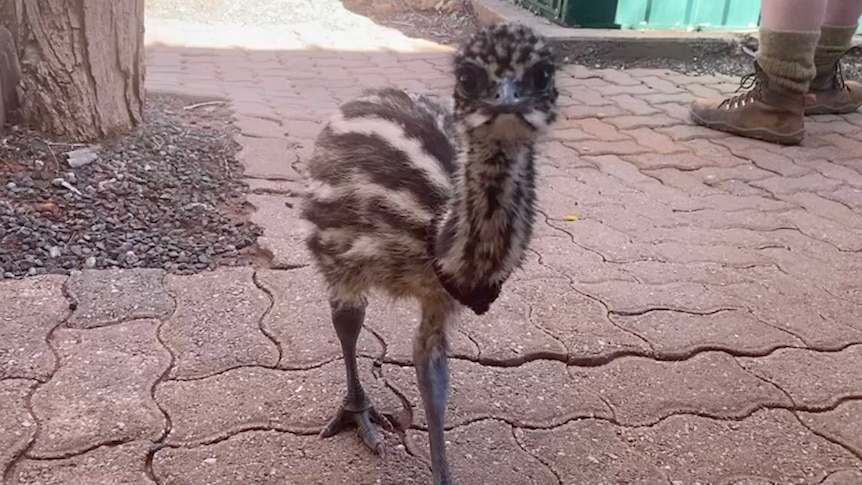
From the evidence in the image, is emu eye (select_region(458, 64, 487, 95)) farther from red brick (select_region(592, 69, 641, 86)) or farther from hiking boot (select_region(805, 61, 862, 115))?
red brick (select_region(592, 69, 641, 86))

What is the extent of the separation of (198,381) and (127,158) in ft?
4.80

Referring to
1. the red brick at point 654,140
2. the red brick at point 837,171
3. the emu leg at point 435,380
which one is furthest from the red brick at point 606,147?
the emu leg at point 435,380

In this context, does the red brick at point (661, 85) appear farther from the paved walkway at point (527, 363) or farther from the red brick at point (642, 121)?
the paved walkway at point (527, 363)

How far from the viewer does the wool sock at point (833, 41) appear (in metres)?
4.83

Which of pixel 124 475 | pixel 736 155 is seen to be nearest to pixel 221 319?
pixel 124 475

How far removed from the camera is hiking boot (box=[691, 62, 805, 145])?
4.44 m

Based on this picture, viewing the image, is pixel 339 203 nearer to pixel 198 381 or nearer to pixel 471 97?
pixel 471 97

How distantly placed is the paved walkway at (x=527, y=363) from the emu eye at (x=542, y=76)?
0.31 meters

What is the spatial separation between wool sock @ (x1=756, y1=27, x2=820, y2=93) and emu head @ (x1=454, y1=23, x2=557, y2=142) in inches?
124

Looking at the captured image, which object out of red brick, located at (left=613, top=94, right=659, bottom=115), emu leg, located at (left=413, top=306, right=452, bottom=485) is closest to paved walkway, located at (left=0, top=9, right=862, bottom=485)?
emu leg, located at (left=413, top=306, right=452, bottom=485)

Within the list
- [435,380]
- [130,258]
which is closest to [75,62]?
[130,258]

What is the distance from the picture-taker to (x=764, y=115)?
177 inches

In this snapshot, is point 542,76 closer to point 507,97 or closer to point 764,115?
point 507,97

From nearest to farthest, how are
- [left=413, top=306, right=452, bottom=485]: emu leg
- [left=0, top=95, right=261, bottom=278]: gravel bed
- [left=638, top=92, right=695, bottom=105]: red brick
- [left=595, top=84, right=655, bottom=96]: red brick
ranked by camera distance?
[left=413, top=306, right=452, bottom=485]: emu leg, [left=0, top=95, right=261, bottom=278]: gravel bed, [left=638, top=92, right=695, bottom=105]: red brick, [left=595, top=84, right=655, bottom=96]: red brick
